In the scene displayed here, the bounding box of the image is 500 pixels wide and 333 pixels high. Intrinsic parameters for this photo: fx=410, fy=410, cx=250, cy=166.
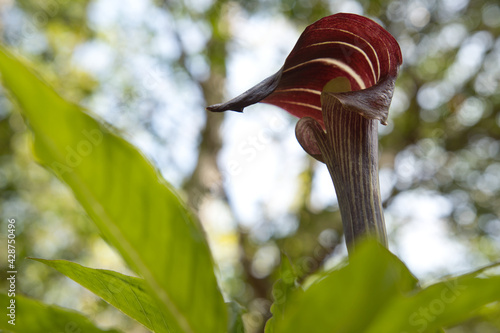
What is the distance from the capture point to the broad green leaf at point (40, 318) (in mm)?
334

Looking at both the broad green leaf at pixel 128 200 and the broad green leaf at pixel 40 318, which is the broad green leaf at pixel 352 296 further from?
the broad green leaf at pixel 40 318

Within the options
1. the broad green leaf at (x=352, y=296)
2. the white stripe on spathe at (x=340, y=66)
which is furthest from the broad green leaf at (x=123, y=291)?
the white stripe on spathe at (x=340, y=66)

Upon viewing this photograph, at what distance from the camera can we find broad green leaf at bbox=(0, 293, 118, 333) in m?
0.33

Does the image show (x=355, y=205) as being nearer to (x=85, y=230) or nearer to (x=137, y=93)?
(x=137, y=93)

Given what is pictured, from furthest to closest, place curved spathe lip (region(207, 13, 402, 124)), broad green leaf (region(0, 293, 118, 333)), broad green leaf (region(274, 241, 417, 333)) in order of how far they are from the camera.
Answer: curved spathe lip (region(207, 13, 402, 124)), broad green leaf (region(0, 293, 118, 333)), broad green leaf (region(274, 241, 417, 333))

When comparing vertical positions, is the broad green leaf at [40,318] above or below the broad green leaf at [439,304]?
above

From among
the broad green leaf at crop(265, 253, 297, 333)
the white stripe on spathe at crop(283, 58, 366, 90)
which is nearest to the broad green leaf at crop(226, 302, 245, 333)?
the broad green leaf at crop(265, 253, 297, 333)

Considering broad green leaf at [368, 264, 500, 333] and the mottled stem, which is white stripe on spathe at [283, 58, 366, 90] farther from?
broad green leaf at [368, 264, 500, 333]

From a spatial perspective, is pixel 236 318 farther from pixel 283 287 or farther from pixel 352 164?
pixel 352 164

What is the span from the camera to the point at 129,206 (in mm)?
245

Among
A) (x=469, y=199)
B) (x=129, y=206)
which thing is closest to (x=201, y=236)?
(x=129, y=206)

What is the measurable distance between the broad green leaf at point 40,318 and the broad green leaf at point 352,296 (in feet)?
0.61

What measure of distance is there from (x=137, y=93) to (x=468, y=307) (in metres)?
3.83

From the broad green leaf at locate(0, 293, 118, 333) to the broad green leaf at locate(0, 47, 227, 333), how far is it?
12 cm
